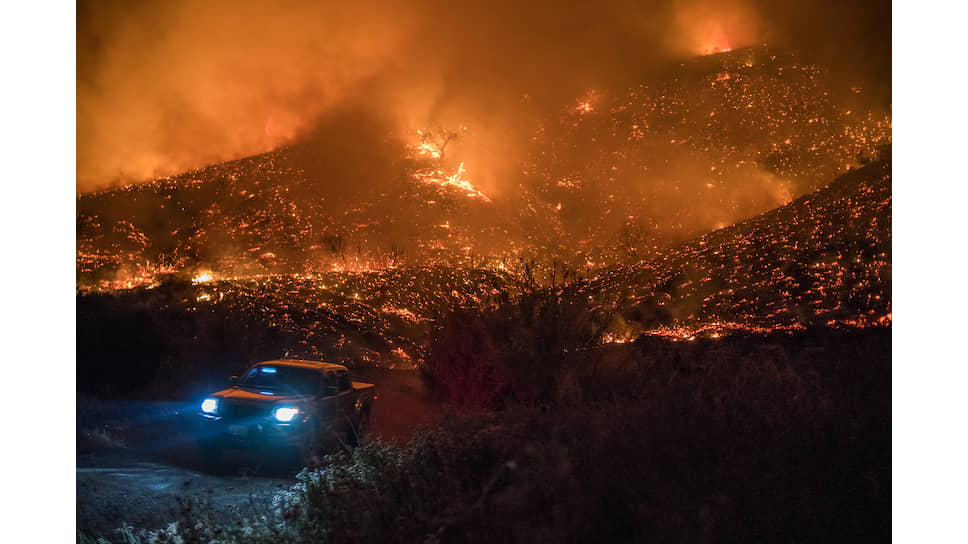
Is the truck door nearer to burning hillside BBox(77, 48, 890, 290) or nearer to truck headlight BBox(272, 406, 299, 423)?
truck headlight BBox(272, 406, 299, 423)

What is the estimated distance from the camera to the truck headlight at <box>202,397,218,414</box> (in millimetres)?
8347

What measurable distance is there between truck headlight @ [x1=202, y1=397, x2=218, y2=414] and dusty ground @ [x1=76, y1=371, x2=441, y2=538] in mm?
668

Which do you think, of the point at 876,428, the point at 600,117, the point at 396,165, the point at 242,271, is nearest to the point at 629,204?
the point at 600,117

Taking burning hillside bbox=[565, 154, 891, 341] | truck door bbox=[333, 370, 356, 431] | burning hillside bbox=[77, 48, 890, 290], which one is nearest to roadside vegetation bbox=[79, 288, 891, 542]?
truck door bbox=[333, 370, 356, 431]

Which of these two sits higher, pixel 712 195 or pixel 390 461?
pixel 712 195

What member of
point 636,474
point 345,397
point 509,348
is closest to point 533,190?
point 509,348

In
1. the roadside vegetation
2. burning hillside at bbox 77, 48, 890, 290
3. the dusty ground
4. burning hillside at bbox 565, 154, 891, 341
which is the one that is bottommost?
the dusty ground

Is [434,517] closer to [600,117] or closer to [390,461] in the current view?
[390,461]

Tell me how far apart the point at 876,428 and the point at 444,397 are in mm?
8817

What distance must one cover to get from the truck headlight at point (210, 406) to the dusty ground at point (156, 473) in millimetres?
668

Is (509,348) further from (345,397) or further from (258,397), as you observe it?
(258,397)

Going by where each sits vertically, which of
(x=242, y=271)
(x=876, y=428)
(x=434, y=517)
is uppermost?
(x=242, y=271)

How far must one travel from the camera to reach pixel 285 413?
816 centimetres

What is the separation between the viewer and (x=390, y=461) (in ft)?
17.4
